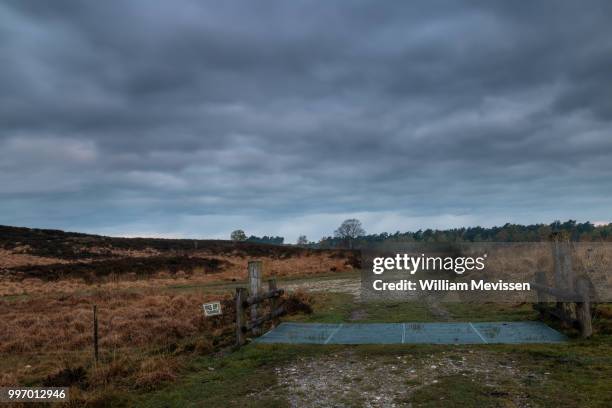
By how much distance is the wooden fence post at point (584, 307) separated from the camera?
9.95 metres

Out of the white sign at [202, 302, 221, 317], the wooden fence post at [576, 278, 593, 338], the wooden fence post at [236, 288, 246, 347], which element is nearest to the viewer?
the wooden fence post at [576, 278, 593, 338]

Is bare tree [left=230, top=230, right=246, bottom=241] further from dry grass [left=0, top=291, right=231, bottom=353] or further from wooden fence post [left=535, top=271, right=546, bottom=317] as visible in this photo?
wooden fence post [left=535, top=271, right=546, bottom=317]

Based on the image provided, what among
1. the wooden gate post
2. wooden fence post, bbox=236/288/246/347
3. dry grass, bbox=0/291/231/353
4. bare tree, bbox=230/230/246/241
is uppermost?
bare tree, bbox=230/230/246/241

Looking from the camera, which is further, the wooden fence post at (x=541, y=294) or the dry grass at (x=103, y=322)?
the dry grass at (x=103, y=322)

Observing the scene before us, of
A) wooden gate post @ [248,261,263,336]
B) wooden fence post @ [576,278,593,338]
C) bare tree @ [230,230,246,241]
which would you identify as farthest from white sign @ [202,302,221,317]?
bare tree @ [230,230,246,241]

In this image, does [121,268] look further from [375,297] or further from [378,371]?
[378,371]

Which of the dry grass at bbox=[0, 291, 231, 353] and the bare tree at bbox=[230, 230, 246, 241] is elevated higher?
the bare tree at bbox=[230, 230, 246, 241]

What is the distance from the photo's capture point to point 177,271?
38.3m

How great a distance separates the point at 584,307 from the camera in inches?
399

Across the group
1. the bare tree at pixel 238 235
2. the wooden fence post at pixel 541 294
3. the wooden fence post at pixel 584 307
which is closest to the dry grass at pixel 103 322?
the wooden fence post at pixel 541 294

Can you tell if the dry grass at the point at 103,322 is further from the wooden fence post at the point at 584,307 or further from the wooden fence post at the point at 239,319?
the wooden fence post at the point at 584,307

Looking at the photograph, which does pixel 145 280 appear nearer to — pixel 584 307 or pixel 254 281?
pixel 254 281

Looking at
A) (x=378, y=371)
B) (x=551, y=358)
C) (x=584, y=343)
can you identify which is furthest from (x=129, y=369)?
(x=584, y=343)

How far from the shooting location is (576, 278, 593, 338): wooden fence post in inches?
392
